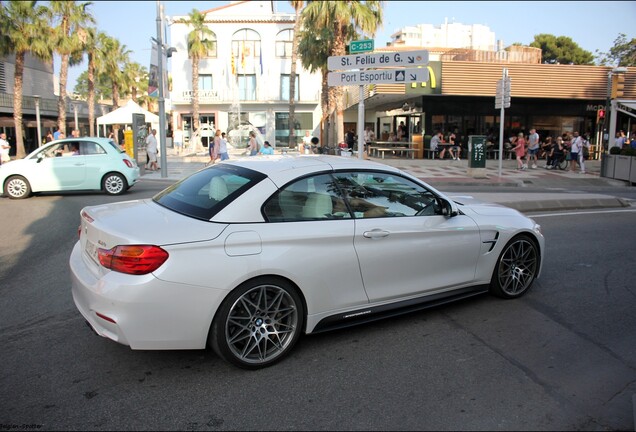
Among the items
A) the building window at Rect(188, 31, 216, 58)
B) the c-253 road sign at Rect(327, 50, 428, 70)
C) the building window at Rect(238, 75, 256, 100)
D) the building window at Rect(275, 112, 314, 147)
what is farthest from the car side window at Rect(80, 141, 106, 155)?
the building window at Rect(275, 112, 314, 147)

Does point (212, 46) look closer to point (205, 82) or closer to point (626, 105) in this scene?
point (205, 82)

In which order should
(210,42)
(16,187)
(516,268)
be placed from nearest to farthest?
(516,268) < (16,187) < (210,42)

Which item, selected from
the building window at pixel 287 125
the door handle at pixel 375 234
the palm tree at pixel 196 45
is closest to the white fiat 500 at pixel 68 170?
the door handle at pixel 375 234

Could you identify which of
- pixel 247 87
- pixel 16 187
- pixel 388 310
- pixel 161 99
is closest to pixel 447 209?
pixel 388 310

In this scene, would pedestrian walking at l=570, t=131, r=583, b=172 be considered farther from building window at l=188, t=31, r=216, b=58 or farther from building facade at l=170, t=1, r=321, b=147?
building window at l=188, t=31, r=216, b=58

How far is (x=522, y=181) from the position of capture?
1875 cm

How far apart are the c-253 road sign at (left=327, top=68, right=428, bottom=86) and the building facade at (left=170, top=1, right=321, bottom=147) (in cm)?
3649

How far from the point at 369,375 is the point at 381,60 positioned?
8.10 m

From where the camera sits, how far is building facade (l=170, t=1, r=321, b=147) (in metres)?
46.9

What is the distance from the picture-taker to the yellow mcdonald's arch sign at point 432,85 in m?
25.0

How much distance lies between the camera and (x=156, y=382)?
3.59 m

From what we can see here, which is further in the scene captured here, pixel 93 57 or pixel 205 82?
pixel 205 82

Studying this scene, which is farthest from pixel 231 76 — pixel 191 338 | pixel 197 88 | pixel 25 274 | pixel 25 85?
pixel 191 338

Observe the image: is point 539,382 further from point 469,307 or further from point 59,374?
point 59,374
